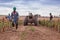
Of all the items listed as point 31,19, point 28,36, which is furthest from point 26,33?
point 31,19

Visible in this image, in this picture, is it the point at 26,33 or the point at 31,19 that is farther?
the point at 31,19

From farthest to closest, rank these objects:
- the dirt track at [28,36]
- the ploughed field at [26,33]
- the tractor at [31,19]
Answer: the tractor at [31,19]
the ploughed field at [26,33]
the dirt track at [28,36]

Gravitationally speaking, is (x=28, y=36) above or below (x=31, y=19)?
below

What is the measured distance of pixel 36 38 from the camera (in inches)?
561

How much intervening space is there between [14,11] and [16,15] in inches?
13.5

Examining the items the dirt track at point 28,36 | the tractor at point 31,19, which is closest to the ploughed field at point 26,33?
the dirt track at point 28,36

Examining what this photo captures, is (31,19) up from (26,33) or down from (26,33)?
up

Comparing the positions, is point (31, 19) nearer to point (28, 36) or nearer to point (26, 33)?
point (26, 33)

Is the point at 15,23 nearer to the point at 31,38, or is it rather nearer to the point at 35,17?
the point at 31,38

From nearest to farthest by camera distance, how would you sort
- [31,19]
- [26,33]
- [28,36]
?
[28,36], [26,33], [31,19]

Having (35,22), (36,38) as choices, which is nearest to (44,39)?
(36,38)

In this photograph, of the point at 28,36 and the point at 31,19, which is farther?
the point at 31,19

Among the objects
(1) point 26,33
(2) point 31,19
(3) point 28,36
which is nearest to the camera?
(3) point 28,36

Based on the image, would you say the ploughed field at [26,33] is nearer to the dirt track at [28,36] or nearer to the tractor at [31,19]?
the dirt track at [28,36]
